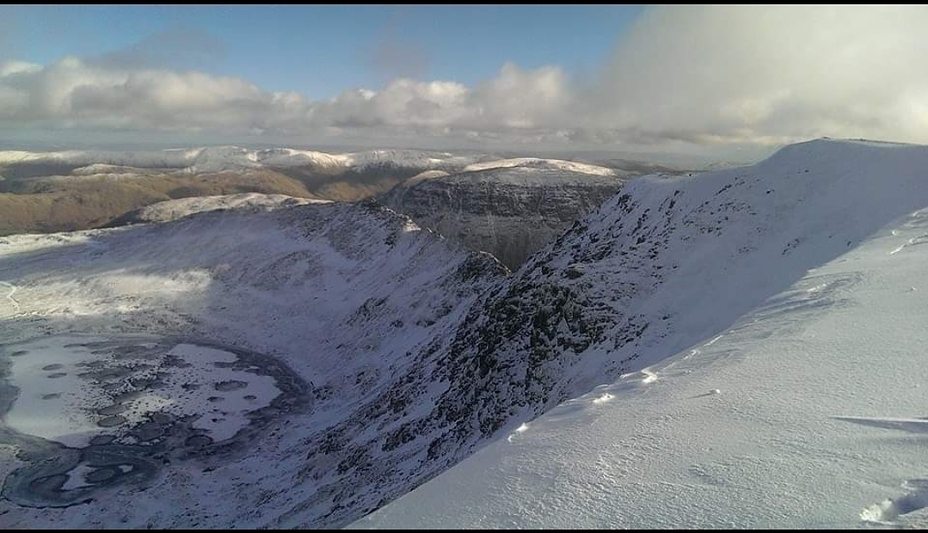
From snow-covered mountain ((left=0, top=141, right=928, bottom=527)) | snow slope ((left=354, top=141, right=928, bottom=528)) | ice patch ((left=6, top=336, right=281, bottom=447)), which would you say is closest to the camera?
snow slope ((left=354, top=141, right=928, bottom=528))

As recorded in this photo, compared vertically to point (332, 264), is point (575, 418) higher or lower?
higher

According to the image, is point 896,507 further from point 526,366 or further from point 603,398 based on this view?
point 526,366

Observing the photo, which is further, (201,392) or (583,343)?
(201,392)

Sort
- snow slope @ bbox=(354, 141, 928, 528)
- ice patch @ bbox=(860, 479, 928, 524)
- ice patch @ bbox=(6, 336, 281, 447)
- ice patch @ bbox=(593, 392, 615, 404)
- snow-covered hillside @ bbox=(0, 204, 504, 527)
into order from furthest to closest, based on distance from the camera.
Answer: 1. ice patch @ bbox=(6, 336, 281, 447)
2. snow-covered hillside @ bbox=(0, 204, 504, 527)
3. ice patch @ bbox=(593, 392, 615, 404)
4. snow slope @ bbox=(354, 141, 928, 528)
5. ice patch @ bbox=(860, 479, 928, 524)

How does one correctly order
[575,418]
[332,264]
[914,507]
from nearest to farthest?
[914,507] < [575,418] < [332,264]

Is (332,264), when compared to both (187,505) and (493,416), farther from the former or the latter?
(493,416)

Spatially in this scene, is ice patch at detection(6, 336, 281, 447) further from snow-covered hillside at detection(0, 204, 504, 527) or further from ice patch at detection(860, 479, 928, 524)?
ice patch at detection(860, 479, 928, 524)

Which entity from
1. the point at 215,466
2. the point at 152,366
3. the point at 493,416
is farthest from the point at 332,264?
the point at 493,416

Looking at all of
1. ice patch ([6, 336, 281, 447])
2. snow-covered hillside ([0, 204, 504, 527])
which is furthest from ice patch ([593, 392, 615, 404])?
ice patch ([6, 336, 281, 447])
